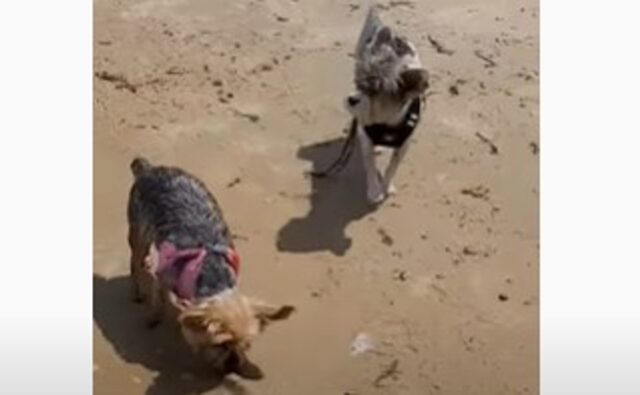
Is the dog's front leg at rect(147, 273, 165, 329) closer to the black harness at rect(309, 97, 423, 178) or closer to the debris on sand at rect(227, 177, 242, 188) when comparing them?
the debris on sand at rect(227, 177, 242, 188)

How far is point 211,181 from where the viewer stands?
259 inches

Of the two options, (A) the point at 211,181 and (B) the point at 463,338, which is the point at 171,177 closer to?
(A) the point at 211,181

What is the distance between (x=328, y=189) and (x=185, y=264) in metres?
1.64

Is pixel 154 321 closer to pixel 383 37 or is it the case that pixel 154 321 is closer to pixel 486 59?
pixel 383 37

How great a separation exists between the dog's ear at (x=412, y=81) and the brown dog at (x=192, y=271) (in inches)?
45.7

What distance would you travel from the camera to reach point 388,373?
215 inches

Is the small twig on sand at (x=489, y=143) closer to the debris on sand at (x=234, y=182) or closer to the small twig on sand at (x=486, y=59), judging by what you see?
the small twig on sand at (x=486, y=59)

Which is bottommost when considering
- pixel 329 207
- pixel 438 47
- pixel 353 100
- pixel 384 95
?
pixel 329 207

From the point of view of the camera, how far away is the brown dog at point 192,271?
504cm

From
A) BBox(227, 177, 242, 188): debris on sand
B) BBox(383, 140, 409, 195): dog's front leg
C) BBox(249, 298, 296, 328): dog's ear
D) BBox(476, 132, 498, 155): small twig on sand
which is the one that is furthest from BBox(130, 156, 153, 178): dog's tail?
BBox(476, 132, 498, 155): small twig on sand

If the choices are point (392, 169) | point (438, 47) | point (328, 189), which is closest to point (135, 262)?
point (328, 189)

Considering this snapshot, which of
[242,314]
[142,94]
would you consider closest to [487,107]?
[142,94]

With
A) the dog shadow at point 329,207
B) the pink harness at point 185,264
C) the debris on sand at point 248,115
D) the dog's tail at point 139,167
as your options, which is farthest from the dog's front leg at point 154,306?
the debris on sand at point 248,115

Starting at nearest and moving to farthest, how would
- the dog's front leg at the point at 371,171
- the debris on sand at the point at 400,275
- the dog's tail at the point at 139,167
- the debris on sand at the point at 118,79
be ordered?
1. the dog's tail at the point at 139,167
2. the debris on sand at the point at 400,275
3. the dog's front leg at the point at 371,171
4. the debris on sand at the point at 118,79
